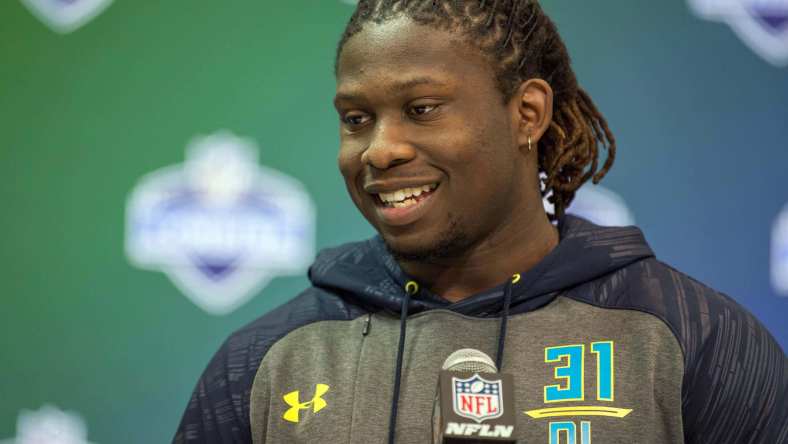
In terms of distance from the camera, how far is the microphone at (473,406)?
1040mm

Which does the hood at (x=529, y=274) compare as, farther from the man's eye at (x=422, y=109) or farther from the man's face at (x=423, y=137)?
the man's eye at (x=422, y=109)

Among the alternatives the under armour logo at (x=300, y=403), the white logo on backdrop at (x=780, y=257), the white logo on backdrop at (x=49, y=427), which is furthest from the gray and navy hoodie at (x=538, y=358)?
the white logo on backdrop at (x=780, y=257)

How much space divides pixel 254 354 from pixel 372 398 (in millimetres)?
225

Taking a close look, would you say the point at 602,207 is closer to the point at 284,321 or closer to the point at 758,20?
the point at 758,20

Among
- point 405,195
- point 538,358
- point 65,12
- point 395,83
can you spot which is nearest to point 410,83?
point 395,83

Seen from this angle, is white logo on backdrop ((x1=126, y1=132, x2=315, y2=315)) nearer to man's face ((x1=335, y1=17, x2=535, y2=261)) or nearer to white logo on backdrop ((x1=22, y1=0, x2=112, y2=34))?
white logo on backdrop ((x1=22, y1=0, x2=112, y2=34))

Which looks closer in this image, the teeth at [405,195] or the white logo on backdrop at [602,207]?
the teeth at [405,195]

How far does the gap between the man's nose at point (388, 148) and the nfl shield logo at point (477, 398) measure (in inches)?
17.3

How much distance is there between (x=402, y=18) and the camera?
154cm

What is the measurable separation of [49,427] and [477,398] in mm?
1427

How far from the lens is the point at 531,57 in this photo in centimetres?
163

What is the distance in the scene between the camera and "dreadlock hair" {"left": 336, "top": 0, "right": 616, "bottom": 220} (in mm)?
1554

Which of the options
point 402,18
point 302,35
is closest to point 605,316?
point 402,18

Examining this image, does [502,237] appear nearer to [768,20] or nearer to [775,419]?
[775,419]
